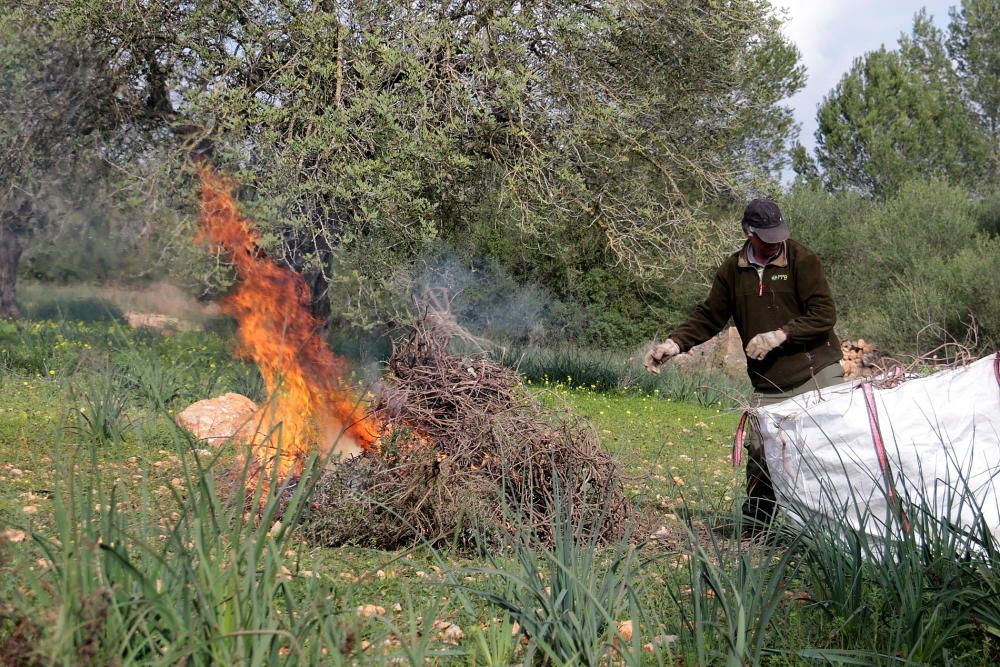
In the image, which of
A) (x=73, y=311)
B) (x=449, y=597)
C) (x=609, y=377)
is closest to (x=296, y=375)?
(x=449, y=597)

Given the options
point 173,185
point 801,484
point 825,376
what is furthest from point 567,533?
point 173,185

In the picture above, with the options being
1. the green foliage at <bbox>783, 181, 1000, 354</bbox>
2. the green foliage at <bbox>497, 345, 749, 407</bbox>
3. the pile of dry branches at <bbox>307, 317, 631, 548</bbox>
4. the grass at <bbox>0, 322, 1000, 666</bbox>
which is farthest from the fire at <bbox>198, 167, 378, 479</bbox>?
A: the green foliage at <bbox>783, 181, 1000, 354</bbox>

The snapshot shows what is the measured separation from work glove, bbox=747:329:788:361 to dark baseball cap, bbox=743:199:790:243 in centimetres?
48

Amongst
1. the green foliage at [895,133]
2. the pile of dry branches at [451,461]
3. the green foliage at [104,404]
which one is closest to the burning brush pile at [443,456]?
the pile of dry branches at [451,461]

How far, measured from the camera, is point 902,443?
400 centimetres

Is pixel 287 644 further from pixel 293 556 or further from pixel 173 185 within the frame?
pixel 173 185

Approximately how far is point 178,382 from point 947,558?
6.71 meters

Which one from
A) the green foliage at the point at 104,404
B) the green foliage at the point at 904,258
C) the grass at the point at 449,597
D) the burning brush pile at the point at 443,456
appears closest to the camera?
the grass at the point at 449,597

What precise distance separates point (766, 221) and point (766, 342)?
626 millimetres

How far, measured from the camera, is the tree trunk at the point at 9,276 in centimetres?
1565

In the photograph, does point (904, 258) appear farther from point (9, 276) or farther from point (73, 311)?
point (9, 276)

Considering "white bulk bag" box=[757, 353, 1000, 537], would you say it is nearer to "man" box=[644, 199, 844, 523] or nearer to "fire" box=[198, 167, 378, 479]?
"man" box=[644, 199, 844, 523]

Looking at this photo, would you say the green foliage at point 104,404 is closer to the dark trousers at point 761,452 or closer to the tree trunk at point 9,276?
the dark trousers at point 761,452

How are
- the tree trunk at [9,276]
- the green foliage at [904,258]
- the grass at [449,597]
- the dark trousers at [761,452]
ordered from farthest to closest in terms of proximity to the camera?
the green foliage at [904,258], the tree trunk at [9,276], the dark trousers at [761,452], the grass at [449,597]
